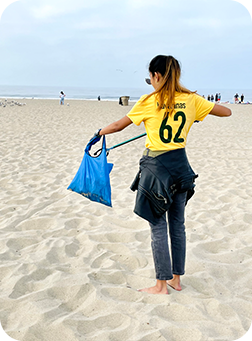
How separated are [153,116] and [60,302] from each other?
1535 millimetres

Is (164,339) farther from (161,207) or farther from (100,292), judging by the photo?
(161,207)

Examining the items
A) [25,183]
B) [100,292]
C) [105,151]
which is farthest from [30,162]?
[100,292]

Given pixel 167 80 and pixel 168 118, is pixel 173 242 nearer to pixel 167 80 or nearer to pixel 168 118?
pixel 168 118

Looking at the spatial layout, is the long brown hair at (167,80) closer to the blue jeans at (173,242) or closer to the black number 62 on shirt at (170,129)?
the black number 62 on shirt at (170,129)

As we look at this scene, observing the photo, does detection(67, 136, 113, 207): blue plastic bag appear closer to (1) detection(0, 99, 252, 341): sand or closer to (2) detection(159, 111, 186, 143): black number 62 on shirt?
(1) detection(0, 99, 252, 341): sand

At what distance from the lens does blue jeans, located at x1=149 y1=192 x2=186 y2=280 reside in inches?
96.9

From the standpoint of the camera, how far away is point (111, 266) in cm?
296

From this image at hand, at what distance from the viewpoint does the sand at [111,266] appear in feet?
7.22

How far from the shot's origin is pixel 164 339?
2082 millimetres

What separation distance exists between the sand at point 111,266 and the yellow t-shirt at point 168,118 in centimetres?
120

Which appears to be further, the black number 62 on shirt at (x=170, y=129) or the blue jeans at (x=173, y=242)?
the blue jeans at (x=173, y=242)

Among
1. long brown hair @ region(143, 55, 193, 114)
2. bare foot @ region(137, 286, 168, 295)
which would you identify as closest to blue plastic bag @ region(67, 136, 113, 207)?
bare foot @ region(137, 286, 168, 295)

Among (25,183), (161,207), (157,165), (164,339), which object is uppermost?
(157,165)

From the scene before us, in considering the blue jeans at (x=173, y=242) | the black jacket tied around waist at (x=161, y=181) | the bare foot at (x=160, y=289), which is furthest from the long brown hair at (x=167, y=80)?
the bare foot at (x=160, y=289)
